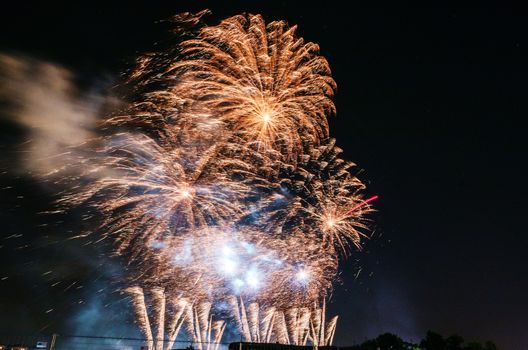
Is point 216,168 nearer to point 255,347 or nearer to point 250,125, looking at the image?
point 250,125

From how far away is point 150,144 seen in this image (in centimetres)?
2003

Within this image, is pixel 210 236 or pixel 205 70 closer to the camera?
pixel 205 70

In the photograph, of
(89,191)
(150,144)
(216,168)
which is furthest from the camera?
(216,168)

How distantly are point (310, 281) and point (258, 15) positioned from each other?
54.2 ft

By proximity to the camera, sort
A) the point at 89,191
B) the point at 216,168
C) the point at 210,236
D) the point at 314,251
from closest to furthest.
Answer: the point at 89,191 < the point at 216,168 < the point at 210,236 < the point at 314,251

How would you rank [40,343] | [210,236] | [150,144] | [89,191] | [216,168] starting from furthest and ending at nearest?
[210,236] → [216,168] → [150,144] → [89,191] → [40,343]

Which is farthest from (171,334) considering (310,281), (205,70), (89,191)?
(205,70)

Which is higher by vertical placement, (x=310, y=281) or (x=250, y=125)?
(x=250, y=125)

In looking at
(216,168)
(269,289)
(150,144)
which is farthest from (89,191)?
(269,289)

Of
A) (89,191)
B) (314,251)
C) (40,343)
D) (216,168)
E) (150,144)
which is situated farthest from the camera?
(314,251)

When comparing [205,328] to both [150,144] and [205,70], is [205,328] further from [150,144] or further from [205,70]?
[205,70]

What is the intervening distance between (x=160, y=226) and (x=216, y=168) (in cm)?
453

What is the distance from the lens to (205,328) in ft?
87.6

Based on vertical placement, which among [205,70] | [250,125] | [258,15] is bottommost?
[250,125]
